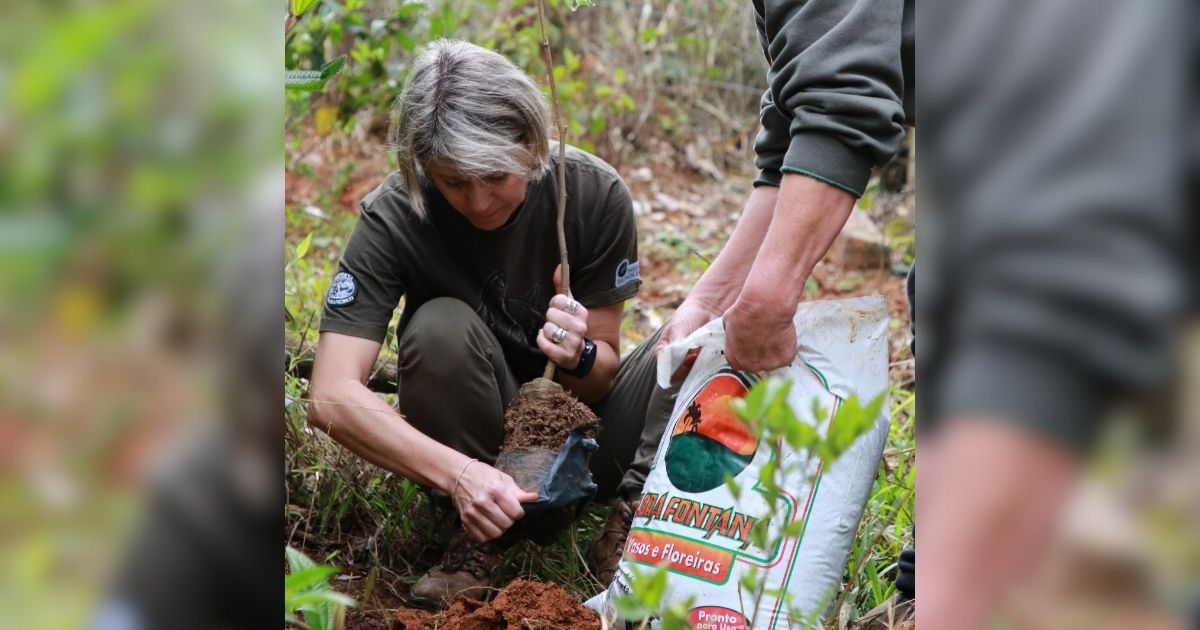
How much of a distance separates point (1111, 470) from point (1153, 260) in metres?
0.13

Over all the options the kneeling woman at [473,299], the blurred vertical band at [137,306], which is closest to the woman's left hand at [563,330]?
the kneeling woman at [473,299]

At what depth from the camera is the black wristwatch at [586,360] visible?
238 cm

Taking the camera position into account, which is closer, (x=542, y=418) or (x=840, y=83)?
(x=840, y=83)

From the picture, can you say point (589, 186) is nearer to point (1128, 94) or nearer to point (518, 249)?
point (518, 249)

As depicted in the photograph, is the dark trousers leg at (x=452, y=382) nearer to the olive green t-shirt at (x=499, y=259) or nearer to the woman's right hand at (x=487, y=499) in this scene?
the olive green t-shirt at (x=499, y=259)

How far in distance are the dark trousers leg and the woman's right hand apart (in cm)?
21

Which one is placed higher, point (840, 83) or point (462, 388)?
point (840, 83)

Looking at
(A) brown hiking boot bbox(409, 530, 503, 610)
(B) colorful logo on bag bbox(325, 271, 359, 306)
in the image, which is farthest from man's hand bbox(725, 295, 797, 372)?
(B) colorful logo on bag bbox(325, 271, 359, 306)

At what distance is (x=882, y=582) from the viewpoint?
211 cm

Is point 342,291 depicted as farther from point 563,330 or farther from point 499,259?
point 563,330

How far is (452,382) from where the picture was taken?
89.9 inches

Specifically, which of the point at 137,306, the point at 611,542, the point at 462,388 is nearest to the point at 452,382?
the point at 462,388

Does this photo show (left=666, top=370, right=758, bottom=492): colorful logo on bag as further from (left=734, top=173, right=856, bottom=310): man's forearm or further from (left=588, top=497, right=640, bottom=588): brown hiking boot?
(left=588, top=497, right=640, bottom=588): brown hiking boot

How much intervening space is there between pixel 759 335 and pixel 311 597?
2.98 ft
